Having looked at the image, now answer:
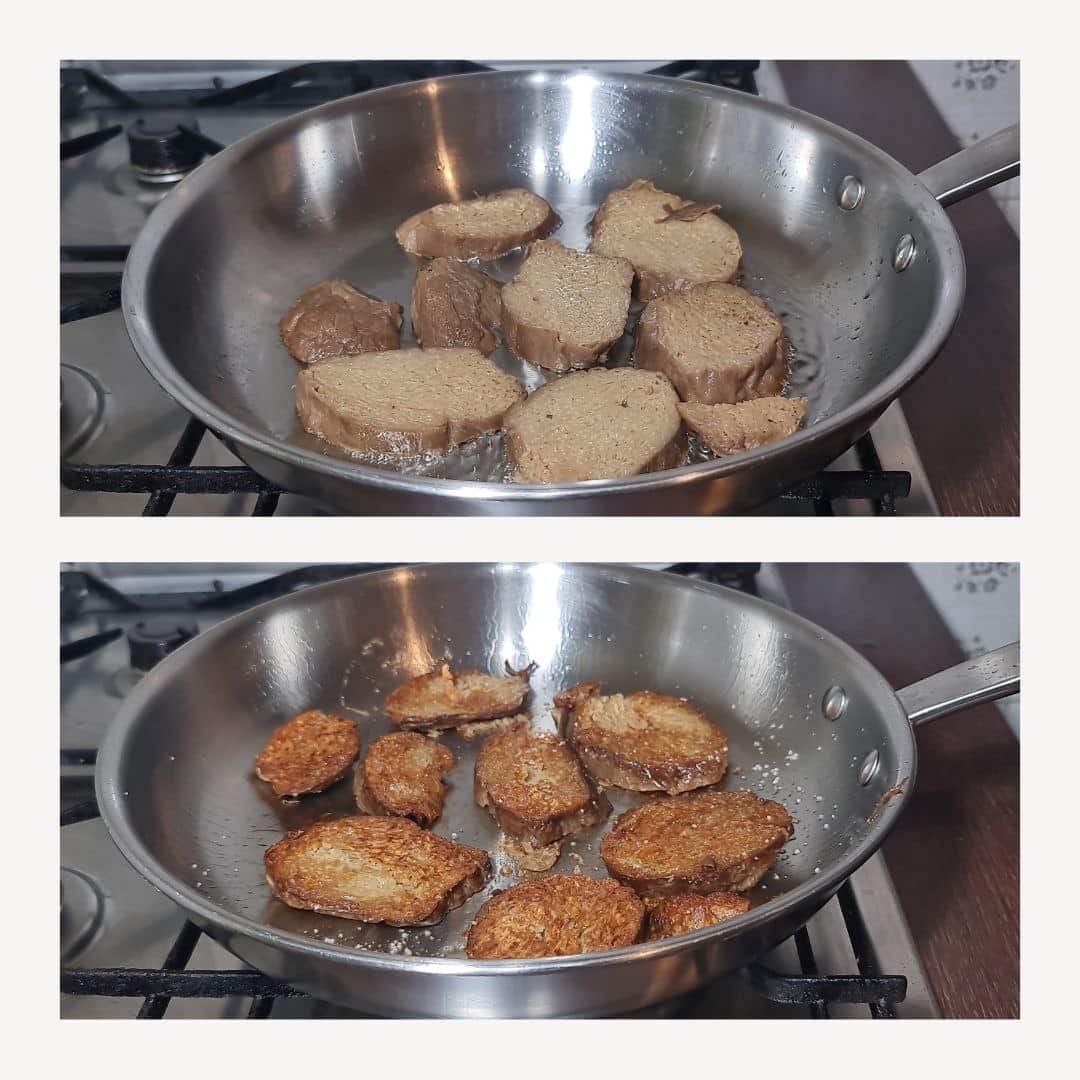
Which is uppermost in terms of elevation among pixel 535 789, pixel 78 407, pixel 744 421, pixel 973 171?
pixel 973 171

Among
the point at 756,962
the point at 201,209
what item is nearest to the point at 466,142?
the point at 201,209

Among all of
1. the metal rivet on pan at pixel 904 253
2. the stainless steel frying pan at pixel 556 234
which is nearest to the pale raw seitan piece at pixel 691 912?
the stainless steel frying pan at pixel 556 234

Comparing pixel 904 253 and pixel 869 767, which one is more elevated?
pixel 904 253

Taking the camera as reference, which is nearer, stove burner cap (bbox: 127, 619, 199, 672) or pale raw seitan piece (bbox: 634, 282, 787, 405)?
pale raw seitan piece (bbox: 634, 282, 787, 405)

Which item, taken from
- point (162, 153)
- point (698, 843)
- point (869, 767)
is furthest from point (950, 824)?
point (162, 153)

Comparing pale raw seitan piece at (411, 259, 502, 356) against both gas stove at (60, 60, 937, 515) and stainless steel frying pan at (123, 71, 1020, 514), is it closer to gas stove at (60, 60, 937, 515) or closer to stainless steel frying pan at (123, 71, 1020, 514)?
stainless steel frying pan at (123, 71, 1020, 514)

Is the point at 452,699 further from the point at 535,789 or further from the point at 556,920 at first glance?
the point at 556,920

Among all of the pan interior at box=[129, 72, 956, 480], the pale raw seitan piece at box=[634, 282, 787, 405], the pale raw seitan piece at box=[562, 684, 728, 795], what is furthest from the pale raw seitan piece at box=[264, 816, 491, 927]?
the pale raw seitan piece at box=[634, 282, 787, 405]
